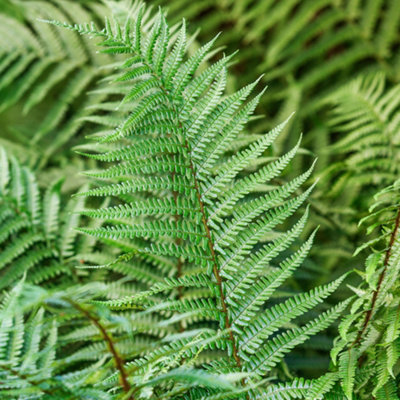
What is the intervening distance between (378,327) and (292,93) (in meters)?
1.45

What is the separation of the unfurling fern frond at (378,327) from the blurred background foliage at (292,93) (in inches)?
18.5

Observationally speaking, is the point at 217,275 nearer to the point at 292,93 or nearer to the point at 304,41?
the point at 292,93

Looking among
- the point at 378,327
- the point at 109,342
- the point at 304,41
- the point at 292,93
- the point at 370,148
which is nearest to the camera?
the point at 109,342

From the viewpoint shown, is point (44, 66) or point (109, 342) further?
point (44, 66)

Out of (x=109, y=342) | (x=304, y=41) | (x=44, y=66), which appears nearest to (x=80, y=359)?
(x=109, y=342)

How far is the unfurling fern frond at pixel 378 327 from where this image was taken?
0.87m

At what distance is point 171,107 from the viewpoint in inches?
41.0

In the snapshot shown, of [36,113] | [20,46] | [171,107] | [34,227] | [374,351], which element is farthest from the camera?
[36,113]

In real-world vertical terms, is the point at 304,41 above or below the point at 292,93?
above

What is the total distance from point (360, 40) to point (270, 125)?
2.30 ft

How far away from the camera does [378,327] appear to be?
36.6 inches

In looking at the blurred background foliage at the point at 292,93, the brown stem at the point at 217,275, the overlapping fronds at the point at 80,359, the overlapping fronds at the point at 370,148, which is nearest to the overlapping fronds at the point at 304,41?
the blurred background foliage at the point at 292,93

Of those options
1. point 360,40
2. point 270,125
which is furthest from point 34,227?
point 360,40

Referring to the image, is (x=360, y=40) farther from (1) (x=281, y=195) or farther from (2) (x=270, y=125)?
(1) (x=281, y=195)
